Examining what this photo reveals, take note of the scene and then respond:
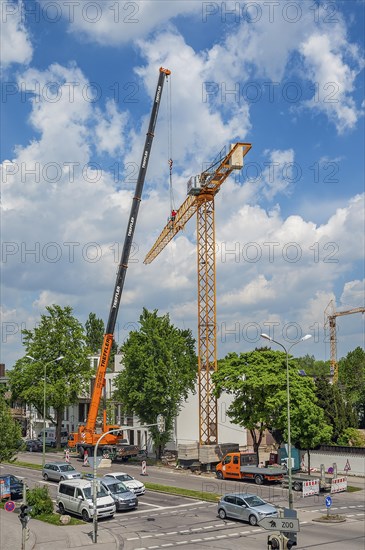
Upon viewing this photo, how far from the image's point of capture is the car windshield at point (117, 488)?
38.5 m

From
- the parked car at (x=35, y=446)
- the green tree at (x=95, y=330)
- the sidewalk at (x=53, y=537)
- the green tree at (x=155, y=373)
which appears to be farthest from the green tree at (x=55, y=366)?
the green tree at (x=95, y=330)

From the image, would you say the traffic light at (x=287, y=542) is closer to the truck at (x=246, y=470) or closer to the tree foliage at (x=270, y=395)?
the truck at (x=246, y=470)

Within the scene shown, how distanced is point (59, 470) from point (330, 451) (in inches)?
1016

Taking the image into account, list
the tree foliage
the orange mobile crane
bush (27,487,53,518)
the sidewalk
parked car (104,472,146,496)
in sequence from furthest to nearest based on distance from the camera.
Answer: the orange mobile crane → the tree foliage → parked car (104,472,146,496) → bush (27,487,53,518) → the sidewalk

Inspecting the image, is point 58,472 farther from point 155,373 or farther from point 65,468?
point 155,373

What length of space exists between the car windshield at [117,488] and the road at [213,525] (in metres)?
1.45

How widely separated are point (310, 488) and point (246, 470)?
30.6 feet

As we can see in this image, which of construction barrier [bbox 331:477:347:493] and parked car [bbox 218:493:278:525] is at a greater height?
parked car [bbox 218:493:278:525]

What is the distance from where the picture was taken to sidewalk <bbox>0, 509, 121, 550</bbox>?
2883 centimetres

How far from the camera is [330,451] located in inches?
2295

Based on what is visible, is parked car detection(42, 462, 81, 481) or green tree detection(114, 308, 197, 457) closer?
parked car detection(42, 462, 81, 481)

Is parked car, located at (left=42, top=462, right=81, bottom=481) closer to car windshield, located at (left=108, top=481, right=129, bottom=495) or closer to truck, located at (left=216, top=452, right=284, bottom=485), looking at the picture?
car windshield, located at (left=108, top=481, right=129, bottom=495)

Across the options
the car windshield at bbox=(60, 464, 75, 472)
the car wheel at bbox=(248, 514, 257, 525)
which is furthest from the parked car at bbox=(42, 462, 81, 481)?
the car wheel at bbox=(248, 514, 257, 525)

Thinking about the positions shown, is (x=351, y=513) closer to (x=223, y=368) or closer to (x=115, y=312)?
(x=223, y=368)
